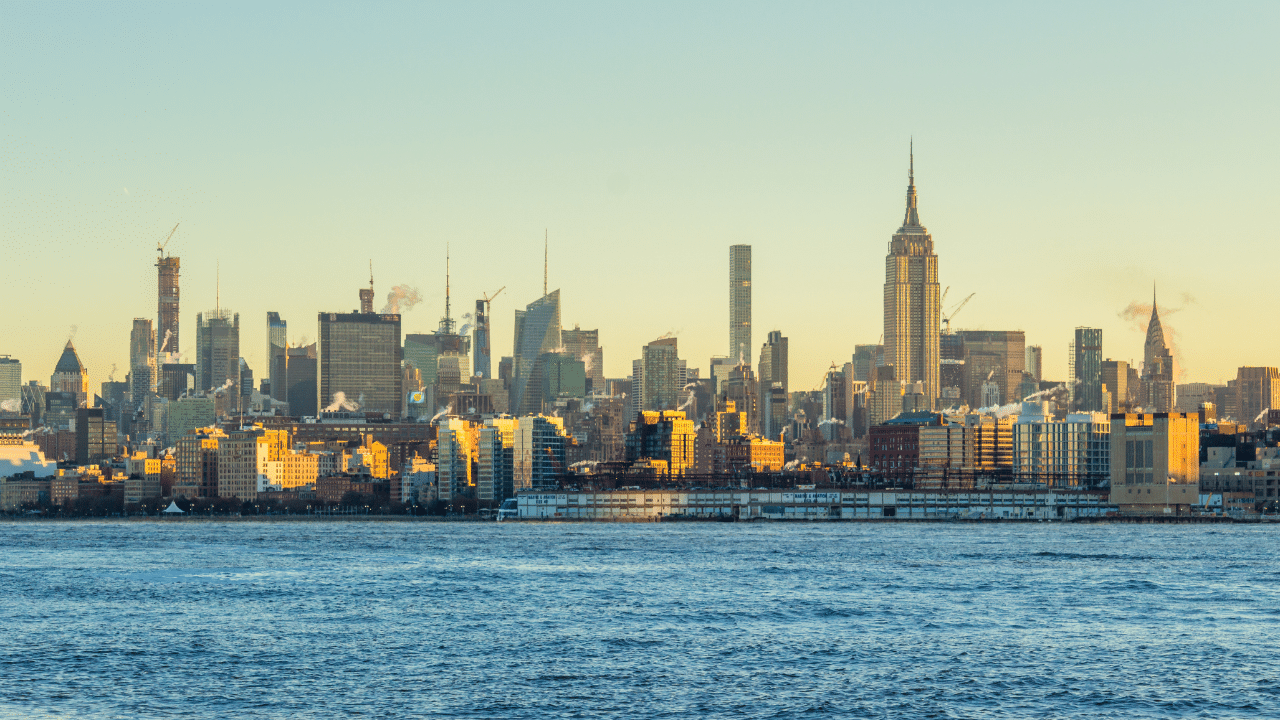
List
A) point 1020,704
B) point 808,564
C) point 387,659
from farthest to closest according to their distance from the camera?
point 808,564
point 387,659
point 1020,704

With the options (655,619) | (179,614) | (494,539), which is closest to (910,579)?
(655,619)

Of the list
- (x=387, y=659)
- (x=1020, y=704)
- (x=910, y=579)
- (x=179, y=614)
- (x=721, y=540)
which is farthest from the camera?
(x=721, y=540)

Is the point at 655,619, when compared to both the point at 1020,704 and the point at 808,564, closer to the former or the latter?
the point at 1020,704

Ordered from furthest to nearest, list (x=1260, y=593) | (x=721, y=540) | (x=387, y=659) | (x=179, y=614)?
(x=721, y=540) < (x=1260, y=593) < (x=179, y=614) < (x=387, y=659)

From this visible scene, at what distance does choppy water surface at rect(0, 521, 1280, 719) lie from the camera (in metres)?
60.3

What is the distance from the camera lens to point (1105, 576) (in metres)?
118

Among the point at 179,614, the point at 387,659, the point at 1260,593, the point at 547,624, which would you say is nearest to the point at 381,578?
the point at 179,614

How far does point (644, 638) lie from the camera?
78.1m

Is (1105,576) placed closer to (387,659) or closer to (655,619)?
(655,619)

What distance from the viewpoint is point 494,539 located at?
19012 cm

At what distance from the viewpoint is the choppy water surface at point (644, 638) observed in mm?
60281

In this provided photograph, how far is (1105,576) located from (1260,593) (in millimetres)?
16226

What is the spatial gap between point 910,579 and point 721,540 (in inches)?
2718

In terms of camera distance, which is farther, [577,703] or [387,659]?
[387,659]
